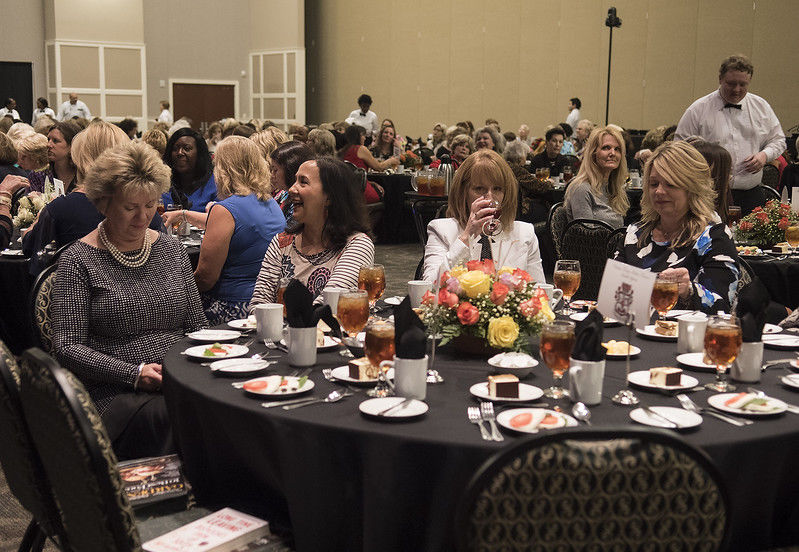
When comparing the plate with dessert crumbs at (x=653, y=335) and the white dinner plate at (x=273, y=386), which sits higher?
the plate with dessert crumbs at (x=653, y=335)

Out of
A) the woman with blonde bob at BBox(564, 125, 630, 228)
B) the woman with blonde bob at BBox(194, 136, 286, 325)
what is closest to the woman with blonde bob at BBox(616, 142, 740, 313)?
the woman with blonde bob at BBox(194, 136, 286, 325)

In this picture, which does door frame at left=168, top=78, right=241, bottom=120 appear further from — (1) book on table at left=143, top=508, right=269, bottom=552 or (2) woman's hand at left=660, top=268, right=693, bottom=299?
(1) book on table at left=143, top=508, right=269, bottom=552

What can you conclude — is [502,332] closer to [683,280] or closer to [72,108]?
[683,280]

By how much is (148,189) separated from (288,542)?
1365 mm

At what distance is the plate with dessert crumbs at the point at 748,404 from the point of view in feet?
6.17

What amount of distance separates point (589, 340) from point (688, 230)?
56.7 inches

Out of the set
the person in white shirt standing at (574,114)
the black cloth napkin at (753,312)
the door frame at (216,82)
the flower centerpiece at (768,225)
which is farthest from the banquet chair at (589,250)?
the door frame at (216,82)

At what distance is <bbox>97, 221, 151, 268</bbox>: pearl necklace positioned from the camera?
2.82 m

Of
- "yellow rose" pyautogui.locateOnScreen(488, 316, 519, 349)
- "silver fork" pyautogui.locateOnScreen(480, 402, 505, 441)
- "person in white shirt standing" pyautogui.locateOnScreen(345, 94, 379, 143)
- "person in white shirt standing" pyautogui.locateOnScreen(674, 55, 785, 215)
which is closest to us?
"silver fork" pyautogui.locateOnScreen(480, 402, 505, 441)

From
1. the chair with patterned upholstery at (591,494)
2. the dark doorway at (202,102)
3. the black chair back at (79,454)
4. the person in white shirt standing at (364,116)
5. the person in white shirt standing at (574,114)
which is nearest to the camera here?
the chair with patterned upholstery at (591,494)

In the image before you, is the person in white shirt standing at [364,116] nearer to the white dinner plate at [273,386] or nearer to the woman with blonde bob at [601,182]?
the woman with blonde bob at [601,182]

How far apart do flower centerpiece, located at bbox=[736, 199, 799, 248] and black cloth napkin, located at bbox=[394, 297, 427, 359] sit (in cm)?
319

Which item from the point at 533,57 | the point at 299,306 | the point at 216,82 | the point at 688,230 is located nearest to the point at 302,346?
the point at 299,306

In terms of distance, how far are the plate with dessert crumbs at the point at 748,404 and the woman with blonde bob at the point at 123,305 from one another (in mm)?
1632
